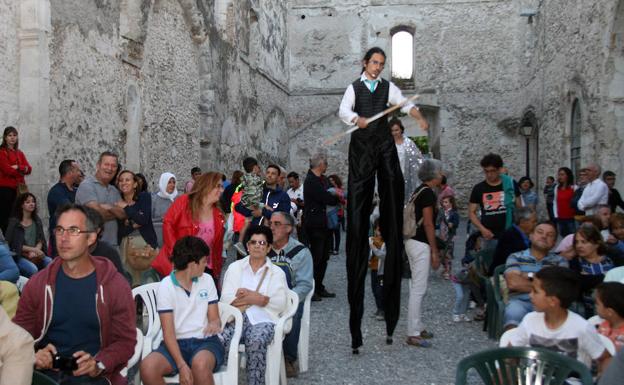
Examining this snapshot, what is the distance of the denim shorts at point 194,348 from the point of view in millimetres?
3430

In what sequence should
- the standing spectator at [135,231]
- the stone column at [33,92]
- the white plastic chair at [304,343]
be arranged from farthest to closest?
1. the stone column at [33,92]
2. the standing spectator at [135,231]
3. the white plastic chair at [304,343]

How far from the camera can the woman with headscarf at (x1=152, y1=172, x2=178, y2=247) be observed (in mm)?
6706

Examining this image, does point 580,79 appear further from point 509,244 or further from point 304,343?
point 304,343

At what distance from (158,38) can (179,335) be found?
949 centimetres

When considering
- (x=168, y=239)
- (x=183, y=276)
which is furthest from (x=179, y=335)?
(x=168, y=239)

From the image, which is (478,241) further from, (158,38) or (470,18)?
(470,18)

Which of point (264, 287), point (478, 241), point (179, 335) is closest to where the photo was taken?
point (179, 335)

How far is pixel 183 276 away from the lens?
3.66 metres

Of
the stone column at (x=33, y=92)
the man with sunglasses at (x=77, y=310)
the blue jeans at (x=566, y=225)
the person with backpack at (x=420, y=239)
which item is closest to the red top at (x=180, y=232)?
the person with backpack at (x=420, y=239)

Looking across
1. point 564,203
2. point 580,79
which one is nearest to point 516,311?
point 564,203

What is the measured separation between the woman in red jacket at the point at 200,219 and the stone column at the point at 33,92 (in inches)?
156

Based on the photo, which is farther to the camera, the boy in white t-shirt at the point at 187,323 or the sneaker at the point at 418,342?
the sneaker at the point at 418,342

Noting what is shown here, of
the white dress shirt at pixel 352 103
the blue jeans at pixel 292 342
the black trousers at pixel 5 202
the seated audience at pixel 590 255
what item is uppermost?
the white dress shirt at pixel 352 103

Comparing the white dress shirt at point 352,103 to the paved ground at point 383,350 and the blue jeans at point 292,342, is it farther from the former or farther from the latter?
the paved ground at point 383,350
